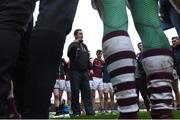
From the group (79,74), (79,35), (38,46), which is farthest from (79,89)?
(38,46)

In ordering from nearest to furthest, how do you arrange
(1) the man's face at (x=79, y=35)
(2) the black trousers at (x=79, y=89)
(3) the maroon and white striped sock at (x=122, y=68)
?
(3) the maroon and white striped sock at (x=122, y=68), (2) the black trousers at (x=79, y=89), (1) the man's face at (x=79, y=35)

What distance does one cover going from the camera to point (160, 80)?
2.22 m

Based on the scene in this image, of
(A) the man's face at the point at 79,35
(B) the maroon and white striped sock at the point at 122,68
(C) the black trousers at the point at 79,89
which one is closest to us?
(B) the maroon and white striped sock at the point at 122,68

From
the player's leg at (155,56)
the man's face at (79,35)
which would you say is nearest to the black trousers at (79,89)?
the man's face at (79,35)

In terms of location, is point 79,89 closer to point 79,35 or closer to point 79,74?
point 79,74

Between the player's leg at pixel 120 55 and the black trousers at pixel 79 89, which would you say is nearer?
the player's leg at pixel 120 55

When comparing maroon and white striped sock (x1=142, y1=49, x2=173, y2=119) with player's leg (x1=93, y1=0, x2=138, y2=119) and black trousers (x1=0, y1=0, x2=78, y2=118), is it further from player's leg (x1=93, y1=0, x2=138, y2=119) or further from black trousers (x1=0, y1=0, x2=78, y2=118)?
black trousers (x1=0, y1=0, x2=78, y2=118)

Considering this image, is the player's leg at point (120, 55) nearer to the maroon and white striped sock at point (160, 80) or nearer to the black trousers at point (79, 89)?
the maroon and white striped sock at point (160, 80)

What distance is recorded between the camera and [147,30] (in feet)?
7.63

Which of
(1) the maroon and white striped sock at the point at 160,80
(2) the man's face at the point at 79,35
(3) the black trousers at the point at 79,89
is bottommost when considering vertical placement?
(1) the maroon and white striped sock at the point at 160,80

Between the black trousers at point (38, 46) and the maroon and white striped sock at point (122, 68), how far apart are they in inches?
10.3

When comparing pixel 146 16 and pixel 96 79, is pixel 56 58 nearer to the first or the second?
pixel 146 16

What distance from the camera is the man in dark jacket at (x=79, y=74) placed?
1056cm

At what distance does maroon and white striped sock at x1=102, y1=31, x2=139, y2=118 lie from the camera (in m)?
2.14
